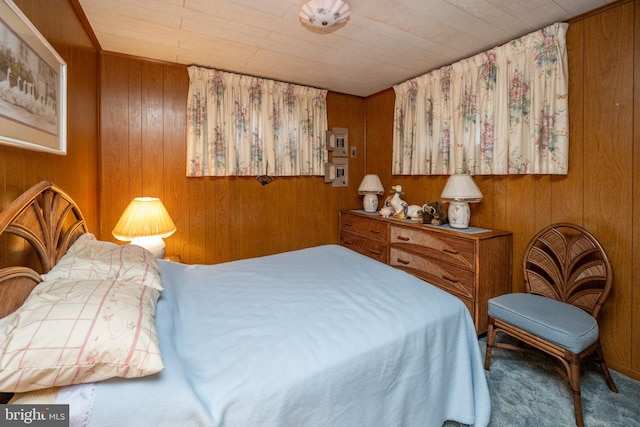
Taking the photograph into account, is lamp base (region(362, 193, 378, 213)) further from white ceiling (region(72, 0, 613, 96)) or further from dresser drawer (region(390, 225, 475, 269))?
white ceiling (region(72, 0, 613, 96))

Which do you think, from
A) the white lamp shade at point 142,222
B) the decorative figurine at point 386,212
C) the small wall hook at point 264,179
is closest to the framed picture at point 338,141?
the small wall hook at point 264,179

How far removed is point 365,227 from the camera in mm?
3377

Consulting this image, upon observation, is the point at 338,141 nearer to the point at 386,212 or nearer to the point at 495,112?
the point at 386,212

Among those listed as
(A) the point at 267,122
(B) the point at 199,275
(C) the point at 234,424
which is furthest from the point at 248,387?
(A) the point at 267,122

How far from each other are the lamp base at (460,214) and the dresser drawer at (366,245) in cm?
80

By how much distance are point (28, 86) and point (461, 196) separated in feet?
9.14

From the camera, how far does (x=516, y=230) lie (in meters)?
2.43

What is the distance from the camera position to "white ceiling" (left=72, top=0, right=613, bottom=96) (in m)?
1.86

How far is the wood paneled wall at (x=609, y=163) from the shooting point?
183cm

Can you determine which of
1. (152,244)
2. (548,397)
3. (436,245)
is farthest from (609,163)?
(152,244)

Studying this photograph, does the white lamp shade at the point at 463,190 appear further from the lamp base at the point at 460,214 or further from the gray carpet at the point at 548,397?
the gray carpet at the point at 548,397

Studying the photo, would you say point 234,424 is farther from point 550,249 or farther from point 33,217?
point 550,249

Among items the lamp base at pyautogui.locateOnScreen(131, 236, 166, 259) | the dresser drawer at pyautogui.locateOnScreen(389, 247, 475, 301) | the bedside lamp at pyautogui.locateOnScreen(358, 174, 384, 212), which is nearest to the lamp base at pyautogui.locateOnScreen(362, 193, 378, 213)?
the bedside lamp at pyautogui.locateOnScreen(358, 174, 384, 212)

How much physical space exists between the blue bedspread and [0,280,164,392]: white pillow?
0.08 metres
